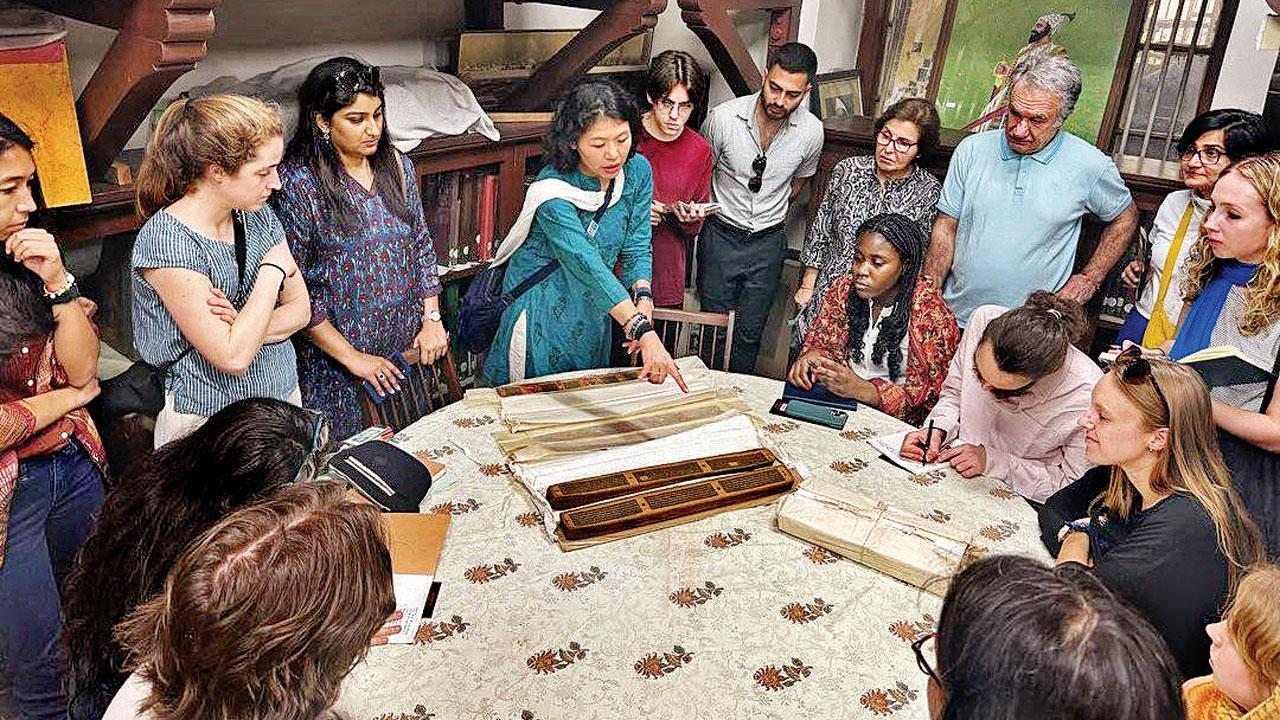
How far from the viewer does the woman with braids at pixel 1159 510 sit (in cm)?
164

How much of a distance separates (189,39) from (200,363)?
2.21 ft

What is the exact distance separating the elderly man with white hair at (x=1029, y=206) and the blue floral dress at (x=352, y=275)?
66.4 inches

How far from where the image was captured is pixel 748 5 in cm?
370

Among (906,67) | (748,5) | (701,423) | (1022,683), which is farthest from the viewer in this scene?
(906,67)

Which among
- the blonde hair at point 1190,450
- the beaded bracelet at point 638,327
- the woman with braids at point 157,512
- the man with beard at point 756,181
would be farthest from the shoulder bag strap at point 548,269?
the blonde hair at point 1190,450

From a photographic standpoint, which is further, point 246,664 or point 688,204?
point 688,204

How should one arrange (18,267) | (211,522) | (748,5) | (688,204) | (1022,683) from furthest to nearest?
(748,5), (688,204), (18,267), (211,522), (1022,683)

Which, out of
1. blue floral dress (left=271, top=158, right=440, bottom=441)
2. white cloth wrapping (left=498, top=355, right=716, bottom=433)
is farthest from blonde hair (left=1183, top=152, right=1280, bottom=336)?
blue floral dress (left=271, top=158, right=440, bottom=441)

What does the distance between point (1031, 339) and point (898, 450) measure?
1.32ft

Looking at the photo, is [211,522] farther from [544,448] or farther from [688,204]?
[688,204]

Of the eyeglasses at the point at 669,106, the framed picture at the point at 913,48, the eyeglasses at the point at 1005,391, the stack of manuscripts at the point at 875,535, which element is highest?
the framed picture at the point at 913,48

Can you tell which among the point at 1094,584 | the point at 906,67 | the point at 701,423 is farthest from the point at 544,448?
the point at 906,67

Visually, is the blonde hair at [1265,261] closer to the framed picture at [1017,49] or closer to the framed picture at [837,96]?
the framed picture at [837,96]

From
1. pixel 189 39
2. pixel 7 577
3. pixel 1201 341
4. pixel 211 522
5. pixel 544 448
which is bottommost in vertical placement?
pixel 7 577
